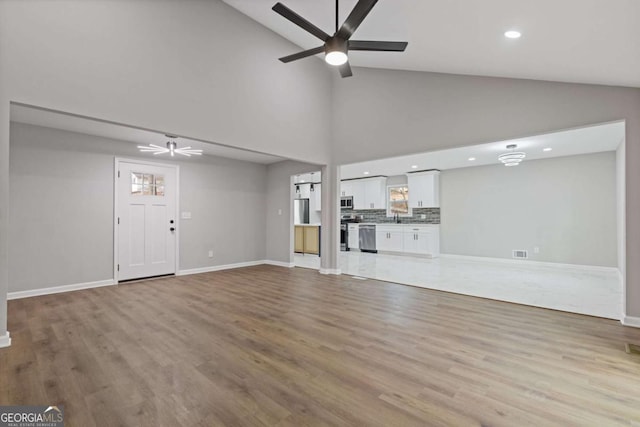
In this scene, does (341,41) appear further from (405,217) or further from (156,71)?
(405,217)

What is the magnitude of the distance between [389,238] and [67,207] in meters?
7.58

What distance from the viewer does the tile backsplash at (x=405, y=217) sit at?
8.40 metres

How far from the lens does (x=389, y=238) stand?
8.83m

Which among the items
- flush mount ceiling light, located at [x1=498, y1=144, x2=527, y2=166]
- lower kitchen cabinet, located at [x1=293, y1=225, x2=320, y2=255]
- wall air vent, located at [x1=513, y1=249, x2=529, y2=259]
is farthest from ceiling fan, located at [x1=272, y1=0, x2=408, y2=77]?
wall air vent, located at [x1=513, y1=249, x2=529, y2=259]

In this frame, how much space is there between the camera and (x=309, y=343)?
2.58m

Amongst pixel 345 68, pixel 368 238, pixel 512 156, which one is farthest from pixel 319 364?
pixel 368 238

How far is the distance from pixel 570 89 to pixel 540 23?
156 centimetres

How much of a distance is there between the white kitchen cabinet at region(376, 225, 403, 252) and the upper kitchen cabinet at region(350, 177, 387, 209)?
0.80 m

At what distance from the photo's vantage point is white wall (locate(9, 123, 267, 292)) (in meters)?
4.15

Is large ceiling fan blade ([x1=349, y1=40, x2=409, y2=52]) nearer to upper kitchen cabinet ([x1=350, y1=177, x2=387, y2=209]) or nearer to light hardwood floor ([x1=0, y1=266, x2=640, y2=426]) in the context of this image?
light hardwood floor ([x1=0, y1=266, x2=640, y2=426])

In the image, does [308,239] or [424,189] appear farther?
[308,239]

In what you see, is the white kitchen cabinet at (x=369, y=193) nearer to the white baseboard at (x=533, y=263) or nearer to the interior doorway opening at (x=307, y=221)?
the interior doorway opening at (x=307, y=221)

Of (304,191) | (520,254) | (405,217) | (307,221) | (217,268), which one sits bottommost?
(217,268)

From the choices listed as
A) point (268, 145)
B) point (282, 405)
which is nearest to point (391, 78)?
point (268, 145)
